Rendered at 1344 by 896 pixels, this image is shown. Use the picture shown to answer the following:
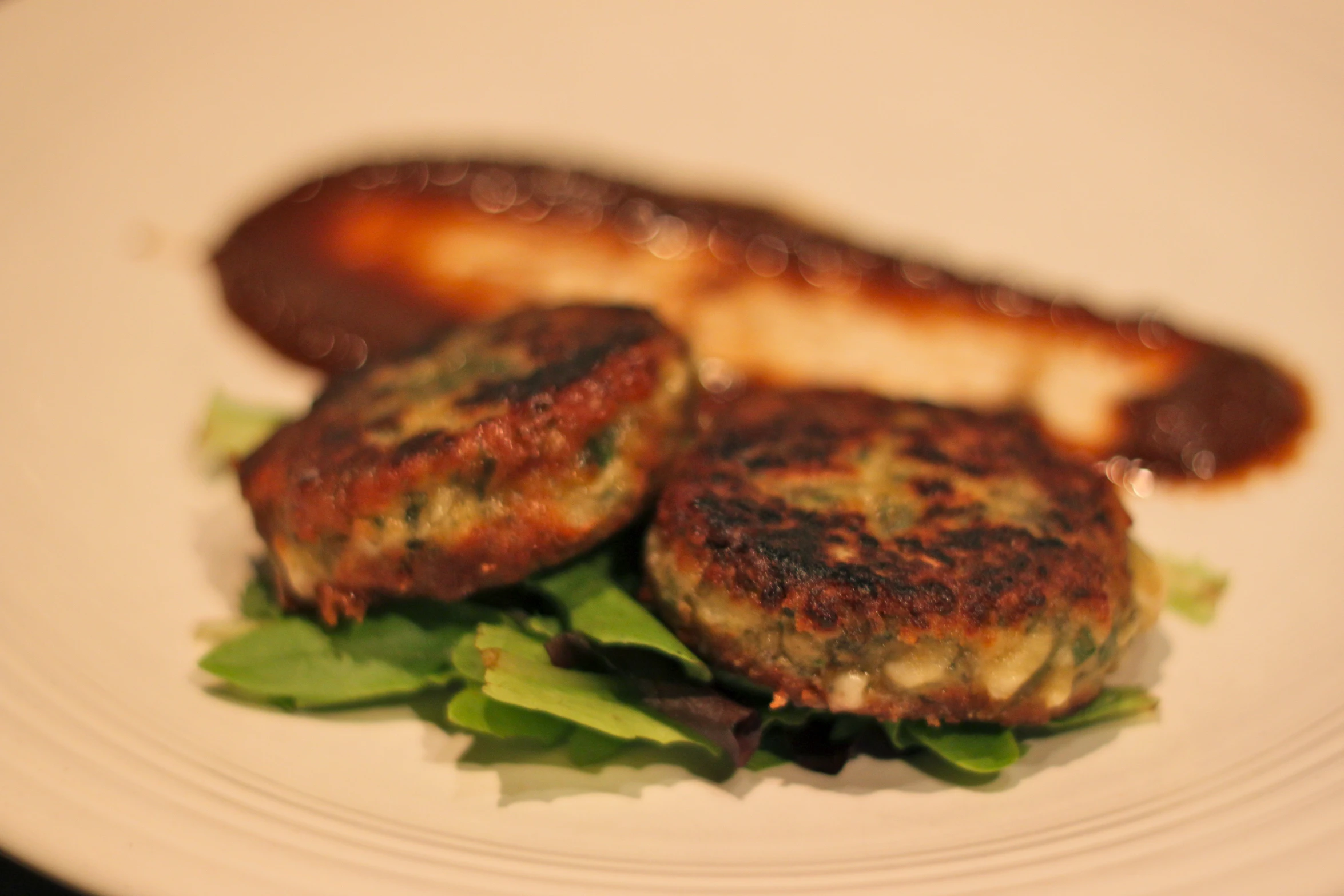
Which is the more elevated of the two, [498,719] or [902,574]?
[902,574]

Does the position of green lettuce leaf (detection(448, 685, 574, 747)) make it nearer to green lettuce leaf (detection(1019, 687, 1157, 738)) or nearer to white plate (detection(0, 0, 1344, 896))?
white plate (detection(0, 0, 1344, 896))

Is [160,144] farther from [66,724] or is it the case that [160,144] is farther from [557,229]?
[66,724]

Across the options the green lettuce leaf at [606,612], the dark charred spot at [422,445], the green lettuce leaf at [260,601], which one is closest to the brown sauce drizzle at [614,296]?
the green lettuce leaf at [260,601]

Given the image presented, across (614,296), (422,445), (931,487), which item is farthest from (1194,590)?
(614,296)

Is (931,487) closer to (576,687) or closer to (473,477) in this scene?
(576,687)

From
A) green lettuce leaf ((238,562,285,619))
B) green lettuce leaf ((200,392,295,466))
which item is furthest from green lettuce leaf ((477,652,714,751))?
green lettuce leaf ((200,392,295,466))

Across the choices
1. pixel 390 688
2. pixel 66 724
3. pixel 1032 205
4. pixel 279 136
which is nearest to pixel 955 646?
pixel 390 688
